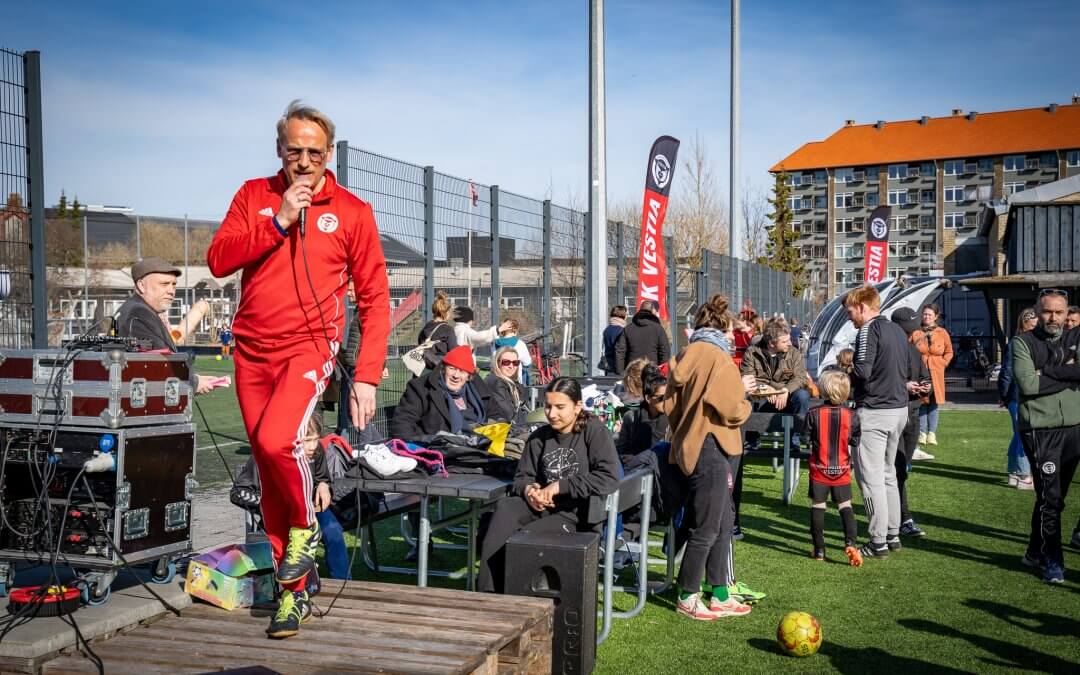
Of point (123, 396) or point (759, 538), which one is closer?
point (123, 396)

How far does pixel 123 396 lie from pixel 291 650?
1.56 m

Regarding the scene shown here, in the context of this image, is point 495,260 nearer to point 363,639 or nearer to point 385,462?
point 385,462

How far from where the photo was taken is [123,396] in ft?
14.8

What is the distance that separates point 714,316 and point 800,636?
10.2 ft

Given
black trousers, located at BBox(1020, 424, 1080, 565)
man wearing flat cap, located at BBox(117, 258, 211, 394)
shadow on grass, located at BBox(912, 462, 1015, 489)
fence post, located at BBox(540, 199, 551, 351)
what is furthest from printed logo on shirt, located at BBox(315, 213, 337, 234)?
shadow on grass, located at BBox(912, 462, 1015, 489)

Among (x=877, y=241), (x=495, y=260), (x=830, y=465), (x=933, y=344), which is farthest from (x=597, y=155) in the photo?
(x=877, y=241)

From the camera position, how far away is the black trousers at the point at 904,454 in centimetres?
829

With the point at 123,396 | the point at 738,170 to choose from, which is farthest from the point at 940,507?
the point at 738,170

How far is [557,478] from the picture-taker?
5500 millimetres

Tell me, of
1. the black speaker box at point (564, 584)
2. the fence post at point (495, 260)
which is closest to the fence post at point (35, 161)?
the black speaker box at point (564, 584)

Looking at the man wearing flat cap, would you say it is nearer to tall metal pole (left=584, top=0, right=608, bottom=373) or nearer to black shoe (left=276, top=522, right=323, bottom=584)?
black shoe (left=276, top=522, right=323, bottom=584)

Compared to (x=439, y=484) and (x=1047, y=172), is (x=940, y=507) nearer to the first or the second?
(x=439, y=484)

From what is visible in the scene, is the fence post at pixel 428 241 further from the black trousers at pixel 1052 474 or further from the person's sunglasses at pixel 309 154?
the person's sunglasses at pixel 309 154

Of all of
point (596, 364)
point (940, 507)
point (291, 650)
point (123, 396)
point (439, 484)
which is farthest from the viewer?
point (596, 364)
